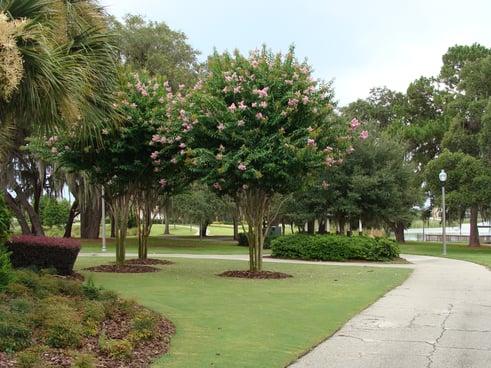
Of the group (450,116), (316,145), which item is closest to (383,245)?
(316,145)

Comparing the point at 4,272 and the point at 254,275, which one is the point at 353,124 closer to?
the point at 254,275

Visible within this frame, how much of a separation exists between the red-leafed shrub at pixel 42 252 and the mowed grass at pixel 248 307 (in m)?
1.13

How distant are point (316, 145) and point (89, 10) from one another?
7146mm

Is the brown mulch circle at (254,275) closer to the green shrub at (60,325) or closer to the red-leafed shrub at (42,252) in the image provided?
the red-leafed shrub at (42,252)

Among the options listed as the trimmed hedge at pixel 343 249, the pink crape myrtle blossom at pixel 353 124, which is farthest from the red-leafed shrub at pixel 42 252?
the trimmed hedge at pixel 343 249

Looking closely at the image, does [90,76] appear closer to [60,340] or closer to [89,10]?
[89,10]

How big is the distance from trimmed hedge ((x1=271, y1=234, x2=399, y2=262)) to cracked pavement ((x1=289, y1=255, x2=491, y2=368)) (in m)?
10.2

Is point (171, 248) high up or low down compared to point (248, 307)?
down

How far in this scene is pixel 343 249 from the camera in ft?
76.7

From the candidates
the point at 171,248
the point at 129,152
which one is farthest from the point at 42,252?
the point at 171,248

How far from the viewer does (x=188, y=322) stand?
324 inches

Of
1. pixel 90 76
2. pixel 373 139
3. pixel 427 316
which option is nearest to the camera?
pixel 90 76

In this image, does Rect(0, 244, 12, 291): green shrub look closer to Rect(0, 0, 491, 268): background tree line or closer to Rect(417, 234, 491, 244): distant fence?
Rect(0, 0, 491, 268): background tree line

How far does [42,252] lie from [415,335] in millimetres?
9158
